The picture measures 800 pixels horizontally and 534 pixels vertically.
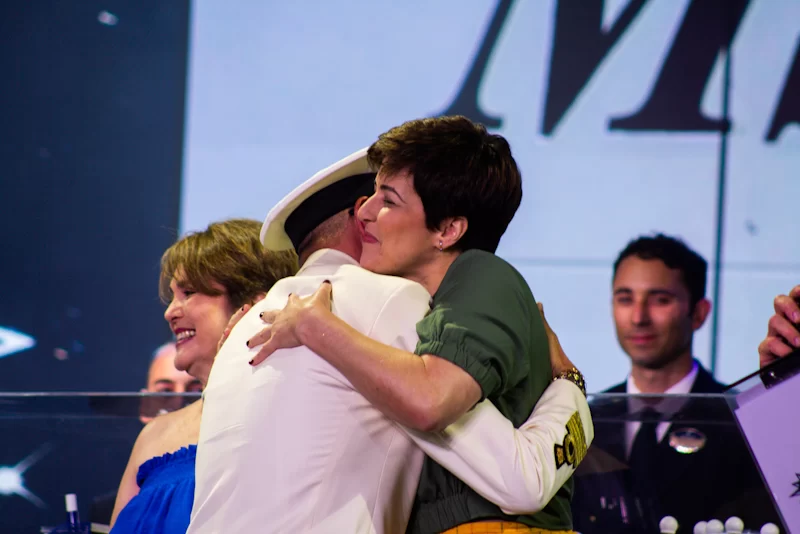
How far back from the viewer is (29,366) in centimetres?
458

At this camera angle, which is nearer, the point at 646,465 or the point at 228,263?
the point at 646,465

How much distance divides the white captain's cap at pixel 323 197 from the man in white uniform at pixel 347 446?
0.23m

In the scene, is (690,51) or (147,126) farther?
(147,126)

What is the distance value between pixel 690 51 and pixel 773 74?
0.39m

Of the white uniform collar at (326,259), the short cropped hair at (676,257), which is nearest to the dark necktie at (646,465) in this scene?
the white uniform collar at (326,259)

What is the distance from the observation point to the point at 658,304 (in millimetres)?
4117

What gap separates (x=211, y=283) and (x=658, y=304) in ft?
7.65

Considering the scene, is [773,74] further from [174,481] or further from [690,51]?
[174,481]

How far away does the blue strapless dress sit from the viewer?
2.19 metres

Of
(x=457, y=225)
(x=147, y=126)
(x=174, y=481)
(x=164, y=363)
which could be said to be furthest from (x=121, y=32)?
(x=457, y=225)

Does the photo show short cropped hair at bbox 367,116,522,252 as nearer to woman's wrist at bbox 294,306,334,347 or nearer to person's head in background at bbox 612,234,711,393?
woman's wrist at bbox 294,306,334,347

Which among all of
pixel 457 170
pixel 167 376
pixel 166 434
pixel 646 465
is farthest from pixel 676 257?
pixel 457 170

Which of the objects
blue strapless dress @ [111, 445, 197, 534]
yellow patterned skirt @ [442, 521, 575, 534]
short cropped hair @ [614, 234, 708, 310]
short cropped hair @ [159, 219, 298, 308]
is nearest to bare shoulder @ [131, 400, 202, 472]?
blue strapless dress @ [111, 445, 197, 534]

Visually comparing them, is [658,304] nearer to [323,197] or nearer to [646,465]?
[646,465]
